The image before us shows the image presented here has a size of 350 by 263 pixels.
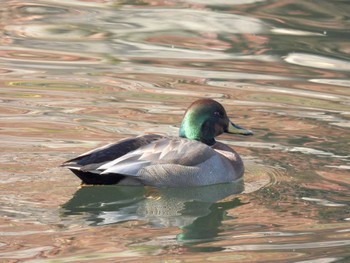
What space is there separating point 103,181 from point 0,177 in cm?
74

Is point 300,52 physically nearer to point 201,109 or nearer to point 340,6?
point 340,6

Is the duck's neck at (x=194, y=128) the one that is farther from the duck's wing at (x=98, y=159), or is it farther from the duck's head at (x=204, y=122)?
the duck's wing at (x=98, y=159)

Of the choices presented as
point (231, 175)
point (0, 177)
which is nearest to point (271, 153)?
point (231, 175)

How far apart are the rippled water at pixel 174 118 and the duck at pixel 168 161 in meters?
0.11

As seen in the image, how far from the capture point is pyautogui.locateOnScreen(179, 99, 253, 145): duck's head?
9633mm

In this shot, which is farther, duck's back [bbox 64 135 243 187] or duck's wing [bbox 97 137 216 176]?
duck's wing [bbox 97 137 216 176]

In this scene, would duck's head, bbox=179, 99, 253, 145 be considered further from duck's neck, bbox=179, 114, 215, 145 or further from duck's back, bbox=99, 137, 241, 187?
duck's back, bbox=99, 137, 241, 187

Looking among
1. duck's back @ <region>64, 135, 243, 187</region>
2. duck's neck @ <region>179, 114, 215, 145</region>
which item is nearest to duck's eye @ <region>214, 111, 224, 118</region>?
duck's neck @ <region>179, 114, 215, 145</region>

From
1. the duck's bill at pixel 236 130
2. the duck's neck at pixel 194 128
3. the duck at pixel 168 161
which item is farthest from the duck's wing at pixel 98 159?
the duck's bill at pixel 236 130

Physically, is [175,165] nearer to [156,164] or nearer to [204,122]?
[156,164]

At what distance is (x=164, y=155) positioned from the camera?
29.9ft

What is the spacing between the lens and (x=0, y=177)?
28.8ft

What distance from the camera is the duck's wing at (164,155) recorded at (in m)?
8.87

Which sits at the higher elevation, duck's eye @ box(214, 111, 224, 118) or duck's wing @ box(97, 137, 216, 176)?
duck's eye @ box(214, 111, 224, 118)
